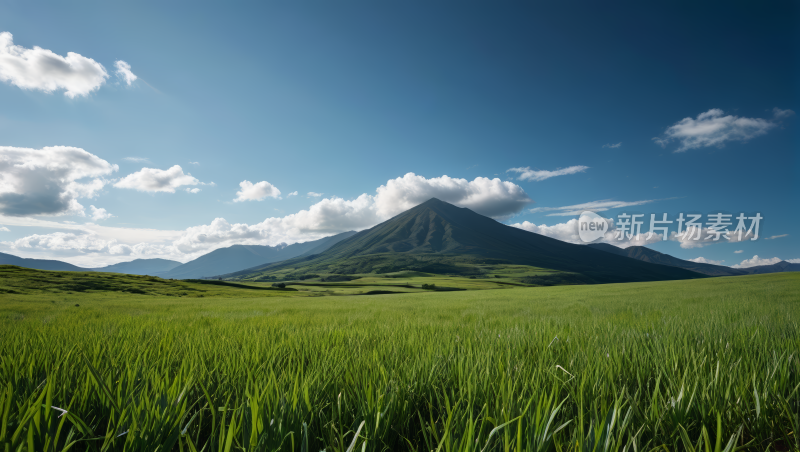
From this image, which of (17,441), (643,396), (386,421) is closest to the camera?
(17,441)

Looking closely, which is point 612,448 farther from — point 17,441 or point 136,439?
point 17,441

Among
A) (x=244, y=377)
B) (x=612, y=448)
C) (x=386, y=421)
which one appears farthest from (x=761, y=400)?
(x=244, y=377)

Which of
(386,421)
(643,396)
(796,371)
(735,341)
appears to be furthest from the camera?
(735,341)

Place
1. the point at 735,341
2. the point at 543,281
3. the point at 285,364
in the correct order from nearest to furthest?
1. the point at 285,364
2. the point at 735,341
3. the point at 543,281

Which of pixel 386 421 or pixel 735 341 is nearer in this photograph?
pixel 386 421

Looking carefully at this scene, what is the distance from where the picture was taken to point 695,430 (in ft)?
3.93

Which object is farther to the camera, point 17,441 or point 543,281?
point 543,281

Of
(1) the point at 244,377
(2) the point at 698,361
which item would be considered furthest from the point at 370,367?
(2) the point at 698,361

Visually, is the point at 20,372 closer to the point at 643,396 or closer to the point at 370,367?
the point at 370,367

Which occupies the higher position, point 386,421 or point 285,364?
point 386,421

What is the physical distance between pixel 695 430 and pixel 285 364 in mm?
2065

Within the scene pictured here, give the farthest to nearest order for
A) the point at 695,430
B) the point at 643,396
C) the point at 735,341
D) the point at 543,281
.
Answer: the point at 543,281
the point at 735,341
the point at 643,396
the point at 695,430

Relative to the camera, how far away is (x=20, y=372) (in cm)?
165

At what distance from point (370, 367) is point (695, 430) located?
4.55ft
